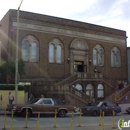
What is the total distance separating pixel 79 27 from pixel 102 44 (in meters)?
6.15

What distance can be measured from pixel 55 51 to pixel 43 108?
20.9 m

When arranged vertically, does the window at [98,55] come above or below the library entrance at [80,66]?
above

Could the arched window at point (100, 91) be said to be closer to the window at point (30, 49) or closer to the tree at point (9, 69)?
the window at point (30, 49)

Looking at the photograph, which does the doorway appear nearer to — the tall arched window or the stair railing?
the tall arched window

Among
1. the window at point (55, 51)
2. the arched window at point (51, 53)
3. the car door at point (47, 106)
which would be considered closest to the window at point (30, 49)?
the arched window at point (51, 53)

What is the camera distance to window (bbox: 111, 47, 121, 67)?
49.4 metres

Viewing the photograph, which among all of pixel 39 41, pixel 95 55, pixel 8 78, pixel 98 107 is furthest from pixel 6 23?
pixel 98 107

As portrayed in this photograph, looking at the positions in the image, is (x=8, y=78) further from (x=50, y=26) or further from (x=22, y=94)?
(x=50, y=26)

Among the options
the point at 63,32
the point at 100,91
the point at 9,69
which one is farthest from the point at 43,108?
the point at 63,32

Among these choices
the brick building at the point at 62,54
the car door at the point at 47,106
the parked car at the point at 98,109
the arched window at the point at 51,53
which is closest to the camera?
the car door at the point at 47,106

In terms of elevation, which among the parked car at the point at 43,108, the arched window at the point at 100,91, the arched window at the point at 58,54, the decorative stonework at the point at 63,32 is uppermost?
the decorative stonework at the point at 63,32

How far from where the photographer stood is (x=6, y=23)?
37.4 metres

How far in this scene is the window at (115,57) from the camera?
4938cm

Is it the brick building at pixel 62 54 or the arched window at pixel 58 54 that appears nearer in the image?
the brick building at pixel 62 54
